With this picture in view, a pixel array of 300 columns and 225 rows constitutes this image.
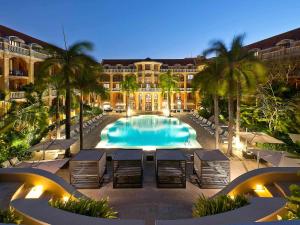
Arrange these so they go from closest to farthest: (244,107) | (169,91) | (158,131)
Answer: (244,107) → (158,131) → (169,91)

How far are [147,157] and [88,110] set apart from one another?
24346 mm

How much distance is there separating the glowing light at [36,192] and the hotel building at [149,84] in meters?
50.4

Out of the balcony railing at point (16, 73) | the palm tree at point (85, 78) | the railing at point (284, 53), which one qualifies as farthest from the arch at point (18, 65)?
the railing at point (284, 53)

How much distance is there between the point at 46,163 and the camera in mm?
15547

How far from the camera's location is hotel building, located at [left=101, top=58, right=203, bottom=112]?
2422 inches

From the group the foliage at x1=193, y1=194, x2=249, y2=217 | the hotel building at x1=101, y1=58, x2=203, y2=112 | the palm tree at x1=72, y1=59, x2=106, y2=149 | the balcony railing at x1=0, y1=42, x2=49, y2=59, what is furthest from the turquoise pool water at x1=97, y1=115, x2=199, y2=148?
the hotel building at x1=101, y1=58, x2=203, y2=112

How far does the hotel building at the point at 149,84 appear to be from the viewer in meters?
61.5

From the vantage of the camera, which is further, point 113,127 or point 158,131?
point 113,127

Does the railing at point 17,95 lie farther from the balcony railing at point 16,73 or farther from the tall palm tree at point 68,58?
the tall palm tree at point 68,58

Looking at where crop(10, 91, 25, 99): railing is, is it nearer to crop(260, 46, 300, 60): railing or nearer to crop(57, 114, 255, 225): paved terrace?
crop(57, 114, 255, 225): paved terrace

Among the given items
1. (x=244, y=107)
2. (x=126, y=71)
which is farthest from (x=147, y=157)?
(x=126, y=71)

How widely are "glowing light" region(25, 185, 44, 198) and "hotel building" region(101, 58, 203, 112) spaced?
50402mm

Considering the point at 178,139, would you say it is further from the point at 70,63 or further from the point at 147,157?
the point at 70,63

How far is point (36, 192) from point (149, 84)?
174 ft
